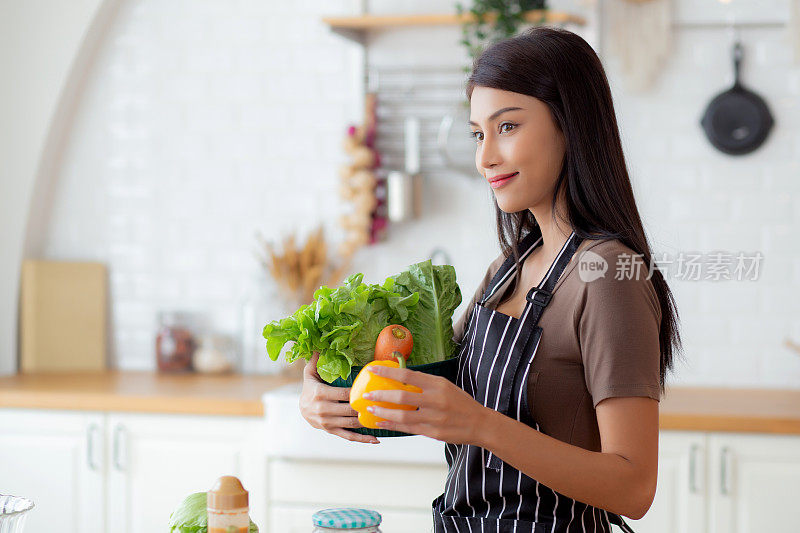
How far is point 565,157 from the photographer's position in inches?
55.7

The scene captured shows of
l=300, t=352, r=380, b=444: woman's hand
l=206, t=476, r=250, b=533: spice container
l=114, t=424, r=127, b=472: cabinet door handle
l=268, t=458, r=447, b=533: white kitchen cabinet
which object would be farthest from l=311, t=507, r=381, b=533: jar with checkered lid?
l=114, t=424, r=127, b=472: cabinet door handle

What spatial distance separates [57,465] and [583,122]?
2349 mm

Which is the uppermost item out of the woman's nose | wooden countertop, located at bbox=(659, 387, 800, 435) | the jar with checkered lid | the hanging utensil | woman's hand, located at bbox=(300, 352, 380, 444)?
the hanging utensil

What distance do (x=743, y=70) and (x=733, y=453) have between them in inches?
A: 56.0

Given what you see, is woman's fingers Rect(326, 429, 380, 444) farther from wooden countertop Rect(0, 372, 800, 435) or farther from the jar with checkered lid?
wooden countertop Rect(0, 372, 800, 435)

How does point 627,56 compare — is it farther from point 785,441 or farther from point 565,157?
point 565,157

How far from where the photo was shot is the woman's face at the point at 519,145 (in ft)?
4.57

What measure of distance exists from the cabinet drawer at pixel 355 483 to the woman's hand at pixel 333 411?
4.32 feet

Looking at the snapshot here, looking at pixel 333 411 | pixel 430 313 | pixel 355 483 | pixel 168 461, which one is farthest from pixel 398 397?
pixel 168 461

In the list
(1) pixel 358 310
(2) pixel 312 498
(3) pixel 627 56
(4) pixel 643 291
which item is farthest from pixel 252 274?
(4) pixel 643 291

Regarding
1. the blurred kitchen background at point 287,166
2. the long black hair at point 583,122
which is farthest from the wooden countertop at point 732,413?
the long black hair at point 583,122

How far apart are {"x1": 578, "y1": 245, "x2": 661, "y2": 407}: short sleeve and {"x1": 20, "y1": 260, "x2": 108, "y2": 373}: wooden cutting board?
273 centimetres

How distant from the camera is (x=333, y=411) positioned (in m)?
1.41

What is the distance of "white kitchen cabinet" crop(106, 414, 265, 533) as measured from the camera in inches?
112
